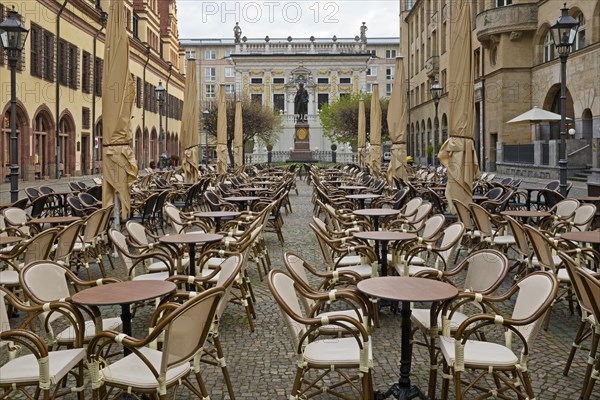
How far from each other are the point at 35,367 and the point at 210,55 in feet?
315

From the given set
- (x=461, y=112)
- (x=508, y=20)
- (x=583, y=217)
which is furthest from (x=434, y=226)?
(x=508, y=20)

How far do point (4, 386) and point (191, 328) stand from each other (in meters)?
1.24

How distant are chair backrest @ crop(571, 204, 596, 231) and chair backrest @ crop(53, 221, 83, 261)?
22.1 feet

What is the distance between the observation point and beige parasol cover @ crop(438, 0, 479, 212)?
32.4 ft

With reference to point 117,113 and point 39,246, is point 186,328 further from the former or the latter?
point 117,113

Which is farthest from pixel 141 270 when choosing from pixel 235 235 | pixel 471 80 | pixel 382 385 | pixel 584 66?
pixel 584 66

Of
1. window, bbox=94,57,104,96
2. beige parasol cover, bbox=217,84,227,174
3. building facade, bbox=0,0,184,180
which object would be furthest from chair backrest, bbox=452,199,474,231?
window, bbox=94,57,104,96

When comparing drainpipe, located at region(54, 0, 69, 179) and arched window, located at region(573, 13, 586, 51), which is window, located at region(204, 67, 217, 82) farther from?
arched window, located at region(573, 13, 586, 51)

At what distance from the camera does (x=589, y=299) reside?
432 centimetres

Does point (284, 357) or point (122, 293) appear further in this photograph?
point (284, 357)

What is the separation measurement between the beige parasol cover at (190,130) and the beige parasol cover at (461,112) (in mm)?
8640

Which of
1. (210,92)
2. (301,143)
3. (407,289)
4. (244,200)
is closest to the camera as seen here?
(407,289)

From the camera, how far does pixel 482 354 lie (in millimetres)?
4180

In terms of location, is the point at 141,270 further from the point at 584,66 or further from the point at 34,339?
the point at 584,66
